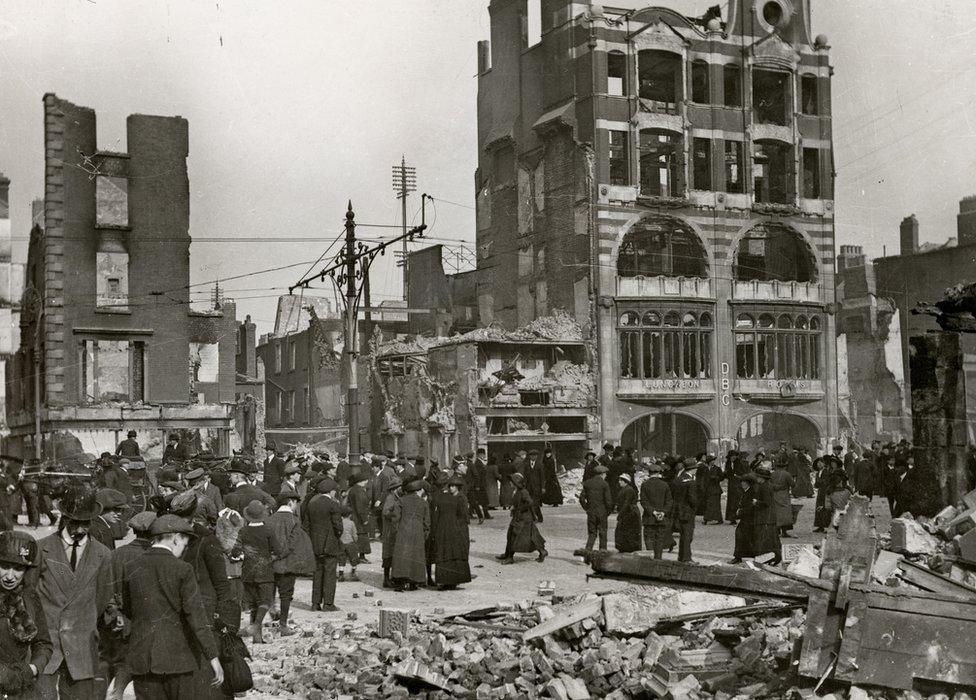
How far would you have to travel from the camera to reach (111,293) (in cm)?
3741

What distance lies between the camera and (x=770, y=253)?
150 feet

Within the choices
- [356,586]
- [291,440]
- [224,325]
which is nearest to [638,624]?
[356,586]

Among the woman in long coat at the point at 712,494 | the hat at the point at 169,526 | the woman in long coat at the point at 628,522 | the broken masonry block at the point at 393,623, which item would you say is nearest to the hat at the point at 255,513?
the broken masonry block at the point at 393,623

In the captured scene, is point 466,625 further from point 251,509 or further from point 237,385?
point 237,385

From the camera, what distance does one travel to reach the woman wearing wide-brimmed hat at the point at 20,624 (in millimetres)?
5410

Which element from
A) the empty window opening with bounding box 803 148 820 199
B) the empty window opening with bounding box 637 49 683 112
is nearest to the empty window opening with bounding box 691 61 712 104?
the empty window opening with bounding box 637 49 683 112

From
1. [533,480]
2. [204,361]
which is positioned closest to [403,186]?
[204,361]

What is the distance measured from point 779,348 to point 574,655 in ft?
120

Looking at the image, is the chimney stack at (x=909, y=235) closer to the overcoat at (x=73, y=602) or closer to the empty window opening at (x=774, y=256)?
the empty window opening at (x=774, y=256)

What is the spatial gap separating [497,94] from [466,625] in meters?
39.4

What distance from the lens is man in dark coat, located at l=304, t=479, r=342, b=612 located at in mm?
13070

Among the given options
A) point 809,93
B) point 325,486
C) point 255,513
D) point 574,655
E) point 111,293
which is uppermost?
point 809,93

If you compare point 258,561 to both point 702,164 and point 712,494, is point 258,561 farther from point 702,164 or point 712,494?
point 702,164

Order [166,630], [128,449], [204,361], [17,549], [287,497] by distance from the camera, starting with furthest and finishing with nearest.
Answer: [204,361] → [128,449] → [287,497] → [166,630] → [17,549]
